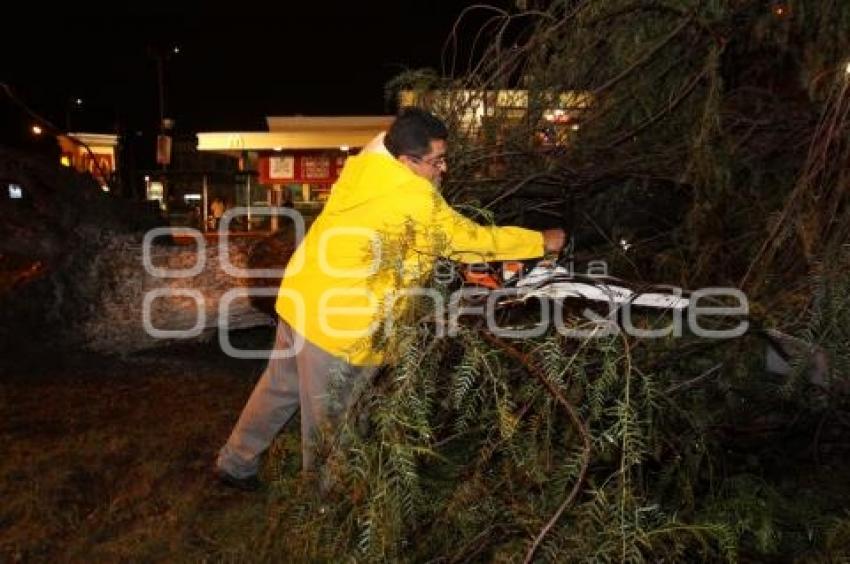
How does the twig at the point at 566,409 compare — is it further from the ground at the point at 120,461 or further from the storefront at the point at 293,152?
the storefront at the point at 293,152

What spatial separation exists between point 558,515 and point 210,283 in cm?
472

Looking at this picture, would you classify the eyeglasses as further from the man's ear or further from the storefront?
the storefront

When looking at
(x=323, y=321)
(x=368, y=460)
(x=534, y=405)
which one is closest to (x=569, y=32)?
(x=323, y=321)

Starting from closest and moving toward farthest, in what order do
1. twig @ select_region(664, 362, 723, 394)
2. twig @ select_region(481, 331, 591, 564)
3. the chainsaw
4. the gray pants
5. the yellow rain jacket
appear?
twig @ select_region(481, 331, 591, 564) < the yellow rain jacket < the chainsaw < twig @ select_region(664, 362, 723, 394) < the gray pants

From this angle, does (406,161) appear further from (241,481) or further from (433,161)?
(241,481)

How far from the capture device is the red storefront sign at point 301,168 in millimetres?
21500

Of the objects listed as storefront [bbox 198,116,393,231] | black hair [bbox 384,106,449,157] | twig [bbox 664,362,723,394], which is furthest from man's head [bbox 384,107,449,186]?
storefront [bbox 198,116,393,231]

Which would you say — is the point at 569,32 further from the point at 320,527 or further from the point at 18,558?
the point at 18,558

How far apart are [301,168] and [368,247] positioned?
19765 mm

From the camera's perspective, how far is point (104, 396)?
5133mm

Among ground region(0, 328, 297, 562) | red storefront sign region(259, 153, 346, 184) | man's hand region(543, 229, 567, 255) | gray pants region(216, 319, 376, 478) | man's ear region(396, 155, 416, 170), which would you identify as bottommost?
ground region(0, 328, 297, 562)

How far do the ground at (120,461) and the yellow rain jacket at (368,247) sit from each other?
78 centimetres

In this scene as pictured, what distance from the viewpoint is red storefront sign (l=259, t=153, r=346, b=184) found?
70.5 ft

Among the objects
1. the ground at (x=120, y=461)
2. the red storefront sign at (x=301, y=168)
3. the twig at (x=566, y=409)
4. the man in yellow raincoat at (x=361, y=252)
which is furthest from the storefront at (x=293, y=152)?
the twig at (x=566, y=409)
